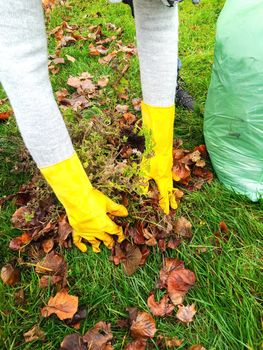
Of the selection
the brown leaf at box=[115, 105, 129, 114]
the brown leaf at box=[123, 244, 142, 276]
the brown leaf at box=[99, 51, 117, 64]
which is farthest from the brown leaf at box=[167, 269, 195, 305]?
the brown leaf at box=[99, 51, 117, 64]

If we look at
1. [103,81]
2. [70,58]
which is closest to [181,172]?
[103,81]

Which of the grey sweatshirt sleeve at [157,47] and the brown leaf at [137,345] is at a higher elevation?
the grey sweatshirt sleeve at [157,47]

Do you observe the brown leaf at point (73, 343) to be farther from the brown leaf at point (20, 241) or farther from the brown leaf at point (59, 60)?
the brown leaf at point (59, 60)

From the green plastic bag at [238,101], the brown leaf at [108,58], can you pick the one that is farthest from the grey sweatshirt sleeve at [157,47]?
the brown leaf at [108,58]

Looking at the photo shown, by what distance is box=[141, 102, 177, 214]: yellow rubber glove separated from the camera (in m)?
1.30

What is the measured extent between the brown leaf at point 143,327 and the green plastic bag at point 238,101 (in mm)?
615

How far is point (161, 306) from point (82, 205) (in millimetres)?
411

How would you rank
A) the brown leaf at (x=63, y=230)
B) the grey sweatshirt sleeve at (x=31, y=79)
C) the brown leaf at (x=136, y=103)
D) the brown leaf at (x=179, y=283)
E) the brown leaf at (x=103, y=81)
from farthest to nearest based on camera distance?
the brown leaf at (x=103, y=81) < the brown leaf at (x=136, y=103) < the brown leaf at (x=63, y=230) < the brown leaf at (x=179, y=283) < the grey sweatshirt sleeve at (x=31, y=79)

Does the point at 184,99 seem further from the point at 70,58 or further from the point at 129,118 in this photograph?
the point at 70,58

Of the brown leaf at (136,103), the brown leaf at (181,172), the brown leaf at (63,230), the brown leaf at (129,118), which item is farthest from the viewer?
the brown leaf at (136,103)

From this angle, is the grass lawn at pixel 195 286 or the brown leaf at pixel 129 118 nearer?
the grass lawn at pixel 195 286

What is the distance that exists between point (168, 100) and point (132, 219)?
0.44 metres

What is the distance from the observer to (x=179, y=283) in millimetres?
1233

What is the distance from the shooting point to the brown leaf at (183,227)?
4.45ft
